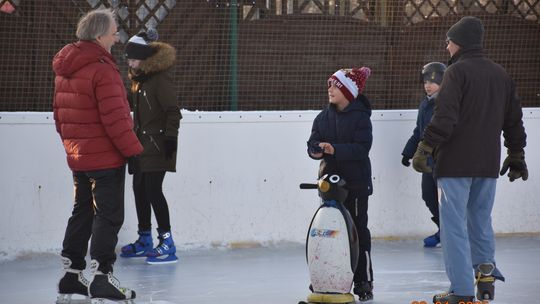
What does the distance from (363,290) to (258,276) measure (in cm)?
115

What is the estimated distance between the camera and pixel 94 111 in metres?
6.46

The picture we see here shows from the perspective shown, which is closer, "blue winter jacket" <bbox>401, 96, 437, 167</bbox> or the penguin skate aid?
the penguin skate aid

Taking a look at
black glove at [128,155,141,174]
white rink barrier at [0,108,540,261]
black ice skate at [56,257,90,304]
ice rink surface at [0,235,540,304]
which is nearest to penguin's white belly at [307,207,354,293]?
ice rink surface at [0,235,540,304]

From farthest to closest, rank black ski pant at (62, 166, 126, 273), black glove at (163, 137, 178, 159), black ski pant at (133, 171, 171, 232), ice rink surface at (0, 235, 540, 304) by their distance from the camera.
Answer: black ski pant at (133, 171, 171, 232) < black glove at (163, 137, 178, 159) < ice rink surface at (0, 235, 540, 304) < black ski pant at (62, 166, 126, 273)

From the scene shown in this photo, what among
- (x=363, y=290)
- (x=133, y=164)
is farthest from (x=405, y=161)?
(x=133, y=164)

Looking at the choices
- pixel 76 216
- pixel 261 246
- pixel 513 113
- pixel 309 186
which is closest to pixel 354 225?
pixel 309 186

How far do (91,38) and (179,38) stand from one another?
8.69 ft

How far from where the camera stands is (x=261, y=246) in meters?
9.05

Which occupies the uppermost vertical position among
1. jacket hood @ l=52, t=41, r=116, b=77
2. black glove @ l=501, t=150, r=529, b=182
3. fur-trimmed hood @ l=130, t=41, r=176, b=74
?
jacket hood @ l=52, t=41, r=116, b=77

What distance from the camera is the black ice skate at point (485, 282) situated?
661 centimetres

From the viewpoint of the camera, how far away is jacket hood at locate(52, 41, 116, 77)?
6.45m

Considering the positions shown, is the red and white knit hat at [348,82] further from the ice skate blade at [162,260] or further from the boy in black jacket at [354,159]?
the ice skate blade at [162,260]

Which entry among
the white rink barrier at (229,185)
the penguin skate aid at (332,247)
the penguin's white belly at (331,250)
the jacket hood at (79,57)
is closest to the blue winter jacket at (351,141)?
the penguin skate aid at (332,247)

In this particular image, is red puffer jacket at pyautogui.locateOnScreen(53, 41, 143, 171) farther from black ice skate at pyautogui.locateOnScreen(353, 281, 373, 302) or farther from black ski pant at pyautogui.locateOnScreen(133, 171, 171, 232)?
black ski pant at pyautogui.locateOnScreen(133, 171, 171, 232)
